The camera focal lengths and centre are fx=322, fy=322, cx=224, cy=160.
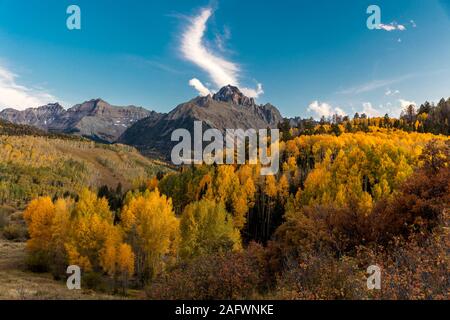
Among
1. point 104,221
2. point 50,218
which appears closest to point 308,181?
point 104,221

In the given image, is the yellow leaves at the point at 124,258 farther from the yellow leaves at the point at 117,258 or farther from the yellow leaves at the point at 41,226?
the yellow leaves at the point at 41,226

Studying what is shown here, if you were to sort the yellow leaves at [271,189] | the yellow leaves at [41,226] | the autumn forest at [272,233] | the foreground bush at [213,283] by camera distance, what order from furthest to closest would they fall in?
the yellow leaves at [271,189] < the yellow leaves at [41,226] < the foreground bush at [213,283] < the autumn forest at [272,233]

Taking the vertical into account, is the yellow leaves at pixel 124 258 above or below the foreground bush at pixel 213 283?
below

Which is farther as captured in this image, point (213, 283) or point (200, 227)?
point (200, 227)

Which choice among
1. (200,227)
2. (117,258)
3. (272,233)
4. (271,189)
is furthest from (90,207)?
(271,189)

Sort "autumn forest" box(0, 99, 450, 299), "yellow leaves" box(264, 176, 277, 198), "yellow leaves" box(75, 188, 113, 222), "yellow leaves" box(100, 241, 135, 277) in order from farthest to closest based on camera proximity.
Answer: "yellow leaves" box(264, 176, 277, 198), "yellow leaves" box(75, 188, 113, 222), "yellow leaves" box(100, 241, 135, 277), "autumn forest" box(0, 99, 450, 299)

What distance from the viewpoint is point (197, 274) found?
1962cm

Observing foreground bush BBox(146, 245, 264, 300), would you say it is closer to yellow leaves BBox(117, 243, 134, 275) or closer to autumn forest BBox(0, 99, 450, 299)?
autumn forest BBox(0, 99, 450, 299)

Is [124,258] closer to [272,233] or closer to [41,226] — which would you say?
[41,226]

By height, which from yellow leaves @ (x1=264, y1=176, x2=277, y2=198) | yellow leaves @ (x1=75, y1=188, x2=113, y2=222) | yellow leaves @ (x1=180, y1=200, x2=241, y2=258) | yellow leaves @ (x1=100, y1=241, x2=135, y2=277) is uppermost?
yellow leaves @ (x1=264, y1=176, x2=277, y2=198)

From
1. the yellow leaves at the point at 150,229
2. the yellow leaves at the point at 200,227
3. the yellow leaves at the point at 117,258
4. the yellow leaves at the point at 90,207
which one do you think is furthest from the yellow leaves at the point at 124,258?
the yellow leaves at the point at 90,207

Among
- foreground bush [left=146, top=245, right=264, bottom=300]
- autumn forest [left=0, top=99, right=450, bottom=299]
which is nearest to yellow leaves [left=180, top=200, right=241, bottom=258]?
autumn forest [left=0, top=99, right=450, bottom=299]
